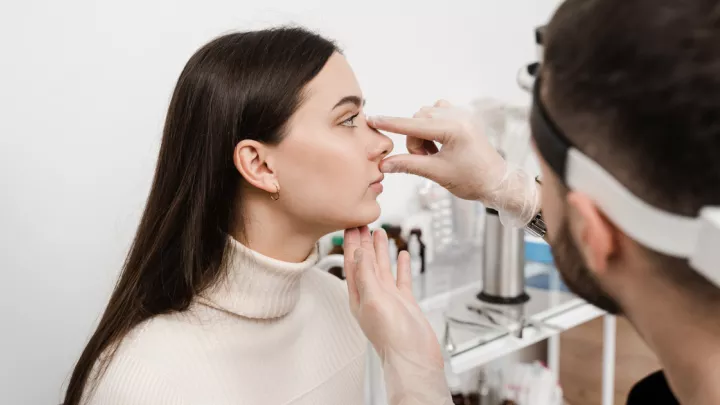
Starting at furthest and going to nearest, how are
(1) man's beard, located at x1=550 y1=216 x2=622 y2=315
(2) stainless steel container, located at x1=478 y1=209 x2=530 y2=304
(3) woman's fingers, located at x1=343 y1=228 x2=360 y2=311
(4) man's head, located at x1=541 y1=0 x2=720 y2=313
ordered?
(2) stainless steel container, located at x1=478 y1=209 x2=530 y2=304
(3) woman's fingers, located at x1=343 y1=228 x2=360 y2=311
(1) man's beard, located at x1=550 y1=216 x2=622 y2=315
(4) man's head, located at x1=541 y1=0 x2=720 y2=313

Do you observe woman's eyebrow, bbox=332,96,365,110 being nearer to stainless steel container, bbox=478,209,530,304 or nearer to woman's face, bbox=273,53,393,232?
woman's face, bbox=273,53,393,232

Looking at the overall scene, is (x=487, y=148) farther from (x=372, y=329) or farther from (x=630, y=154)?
(x=630, y=154)

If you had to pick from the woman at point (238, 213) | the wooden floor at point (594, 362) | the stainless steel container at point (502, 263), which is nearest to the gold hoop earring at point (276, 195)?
the woman at point (238, 213)

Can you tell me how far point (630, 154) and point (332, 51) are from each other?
2.08 ft

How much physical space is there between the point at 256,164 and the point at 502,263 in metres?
0.81

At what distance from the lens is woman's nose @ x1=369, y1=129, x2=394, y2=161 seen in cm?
112

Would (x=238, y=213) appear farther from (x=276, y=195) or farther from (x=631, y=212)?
(x=631, y=212)

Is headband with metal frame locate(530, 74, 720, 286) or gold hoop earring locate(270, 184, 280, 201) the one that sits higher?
headband with metal frame locate(530, 74, 720, 286)

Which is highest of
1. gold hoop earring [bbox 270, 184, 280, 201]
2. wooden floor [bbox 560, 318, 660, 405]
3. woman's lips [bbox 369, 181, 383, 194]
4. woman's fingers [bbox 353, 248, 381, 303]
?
gold hoop earring [bbox 270, 184, 280, 201]

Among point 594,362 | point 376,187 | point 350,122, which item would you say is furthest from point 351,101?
point 594,362

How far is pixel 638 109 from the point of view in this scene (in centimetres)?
55

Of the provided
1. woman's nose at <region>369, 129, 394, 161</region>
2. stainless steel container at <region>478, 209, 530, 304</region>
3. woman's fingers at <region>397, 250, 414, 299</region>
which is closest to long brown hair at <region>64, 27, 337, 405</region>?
woman's nose at <region>369, 129, 394, 161</region>

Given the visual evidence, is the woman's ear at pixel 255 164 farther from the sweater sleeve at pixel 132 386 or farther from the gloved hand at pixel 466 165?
the sweater sleeve at pixel 132 386

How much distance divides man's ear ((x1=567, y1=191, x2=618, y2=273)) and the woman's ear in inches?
20.8
